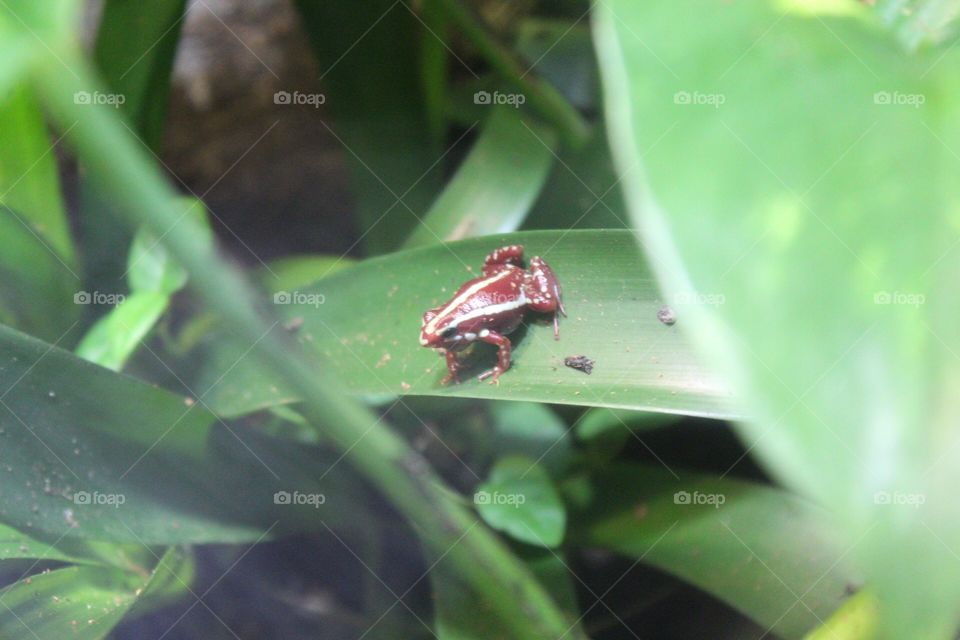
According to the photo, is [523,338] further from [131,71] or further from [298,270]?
[131,71]

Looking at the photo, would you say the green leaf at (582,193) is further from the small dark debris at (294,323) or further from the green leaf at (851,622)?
the green leaf at (851,622)

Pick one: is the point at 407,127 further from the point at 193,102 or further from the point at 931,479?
the point at 931,479

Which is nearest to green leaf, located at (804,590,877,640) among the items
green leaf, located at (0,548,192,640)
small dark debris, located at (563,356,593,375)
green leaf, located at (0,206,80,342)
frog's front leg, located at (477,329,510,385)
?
small dark debris, located at (563,356,593,375)

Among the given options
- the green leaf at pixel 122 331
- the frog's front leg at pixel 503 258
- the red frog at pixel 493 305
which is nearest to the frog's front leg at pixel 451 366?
the red frog at pixel 493 305

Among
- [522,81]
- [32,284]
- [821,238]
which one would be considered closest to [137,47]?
[32,284]

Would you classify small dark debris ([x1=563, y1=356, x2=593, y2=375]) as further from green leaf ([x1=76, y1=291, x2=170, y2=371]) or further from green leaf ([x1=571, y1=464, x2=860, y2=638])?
green leaf ([x1=76, y1=291, x2=170, y2=371])

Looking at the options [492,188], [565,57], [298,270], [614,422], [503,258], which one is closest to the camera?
[503,258]

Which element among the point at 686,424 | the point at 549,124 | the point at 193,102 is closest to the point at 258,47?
the point at 193,102

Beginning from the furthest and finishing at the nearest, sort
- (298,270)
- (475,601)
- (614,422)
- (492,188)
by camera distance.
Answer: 1. (298,270)
2. (492,188)
3. (614,422)
4. (475,601)
